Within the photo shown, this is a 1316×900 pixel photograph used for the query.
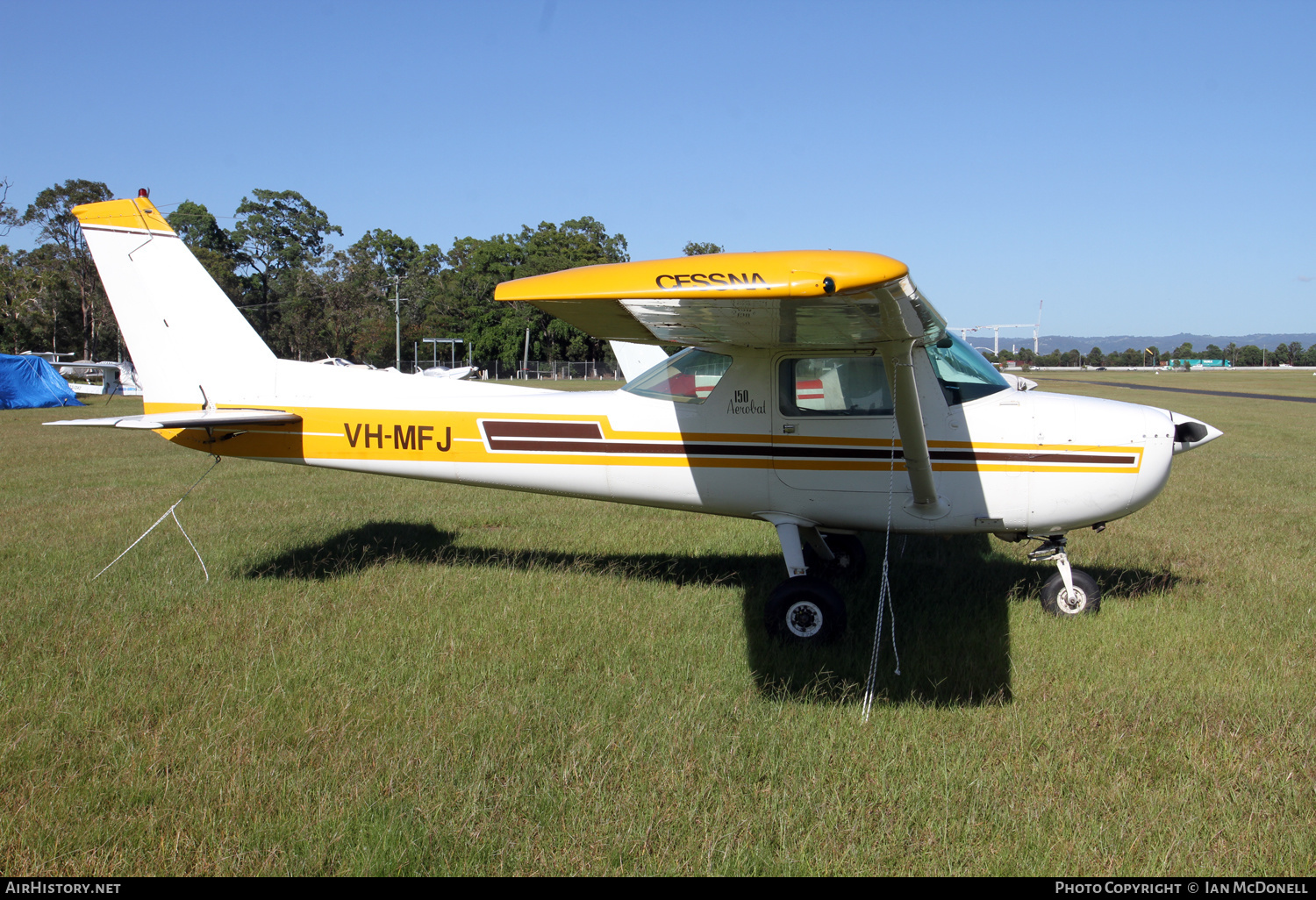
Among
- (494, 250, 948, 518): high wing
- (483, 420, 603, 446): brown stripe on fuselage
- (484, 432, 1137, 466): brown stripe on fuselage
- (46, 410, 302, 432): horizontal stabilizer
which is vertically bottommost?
(484, 432, 1137, 466): brown stripe on fuselage

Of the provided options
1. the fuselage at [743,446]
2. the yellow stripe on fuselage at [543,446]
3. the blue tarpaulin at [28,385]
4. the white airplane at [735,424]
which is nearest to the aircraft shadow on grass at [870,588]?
the white airplane at [735,424]

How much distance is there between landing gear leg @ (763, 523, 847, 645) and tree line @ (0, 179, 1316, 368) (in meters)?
56.4

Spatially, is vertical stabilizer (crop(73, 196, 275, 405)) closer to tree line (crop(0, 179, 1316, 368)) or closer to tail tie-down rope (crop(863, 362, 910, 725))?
tail tie-down rope (crop(863, 362, 910, 725))

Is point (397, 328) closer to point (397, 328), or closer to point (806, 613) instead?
point (397, 328)

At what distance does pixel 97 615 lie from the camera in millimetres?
5355

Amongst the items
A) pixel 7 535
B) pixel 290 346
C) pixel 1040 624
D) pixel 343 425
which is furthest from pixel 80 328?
pixel 1040 624

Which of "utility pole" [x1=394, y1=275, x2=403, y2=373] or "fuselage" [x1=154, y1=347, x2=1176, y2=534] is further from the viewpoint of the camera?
"utility pole" [x1=394, y1=275, x2=403, y2=373]

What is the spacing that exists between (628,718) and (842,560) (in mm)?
3377

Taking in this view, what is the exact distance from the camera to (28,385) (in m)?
30.6

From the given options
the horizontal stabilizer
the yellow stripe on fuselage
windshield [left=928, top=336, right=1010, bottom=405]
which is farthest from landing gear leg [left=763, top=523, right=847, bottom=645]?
Result: the horizontal stabilizer

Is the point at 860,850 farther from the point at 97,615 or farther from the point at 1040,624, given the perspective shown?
the point at 97,615

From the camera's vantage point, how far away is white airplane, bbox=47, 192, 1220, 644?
5.11 m

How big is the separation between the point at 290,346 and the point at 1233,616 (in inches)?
3026

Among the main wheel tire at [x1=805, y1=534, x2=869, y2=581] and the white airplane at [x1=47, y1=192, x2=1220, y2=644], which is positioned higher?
the white airplane at [x1=47, y1=192, x2=1220, y2=644]
